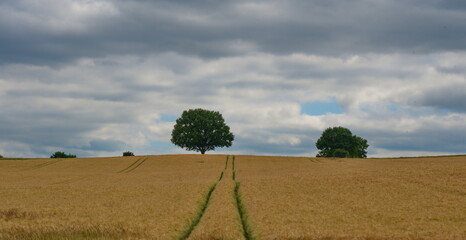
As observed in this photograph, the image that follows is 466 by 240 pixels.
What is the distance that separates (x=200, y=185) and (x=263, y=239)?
20.7 meters

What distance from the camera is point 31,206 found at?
3102cm

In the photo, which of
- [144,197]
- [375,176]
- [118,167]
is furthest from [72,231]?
[118,167]

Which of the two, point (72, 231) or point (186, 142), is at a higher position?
point (186, 142)

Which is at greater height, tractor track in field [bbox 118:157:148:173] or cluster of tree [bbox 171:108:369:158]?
cluster of tree [bbox 171:108:369:158]

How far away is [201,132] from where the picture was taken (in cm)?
11381

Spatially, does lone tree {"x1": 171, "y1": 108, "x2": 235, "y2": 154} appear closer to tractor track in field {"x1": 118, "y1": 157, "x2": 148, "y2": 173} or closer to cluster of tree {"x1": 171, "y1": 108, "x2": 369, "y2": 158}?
cluster of tree {"x1": 171, "y1": 108, "x2": 369, "y2": 158}

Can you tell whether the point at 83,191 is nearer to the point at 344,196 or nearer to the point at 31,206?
the point at 31,206

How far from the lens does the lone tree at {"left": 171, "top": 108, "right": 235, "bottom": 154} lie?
11206 cm

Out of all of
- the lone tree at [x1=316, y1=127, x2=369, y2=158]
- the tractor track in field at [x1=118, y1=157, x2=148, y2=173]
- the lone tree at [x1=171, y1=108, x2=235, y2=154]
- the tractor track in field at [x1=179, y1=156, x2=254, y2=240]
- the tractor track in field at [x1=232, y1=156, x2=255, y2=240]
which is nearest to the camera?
the tractor track in field at [x1=232, y1=156, x2=255, y2=240]

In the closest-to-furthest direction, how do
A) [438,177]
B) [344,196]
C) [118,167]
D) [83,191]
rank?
[344,196]
[83,191]
[438,177]
[118,167]

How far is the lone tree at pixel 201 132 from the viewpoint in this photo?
112 meters

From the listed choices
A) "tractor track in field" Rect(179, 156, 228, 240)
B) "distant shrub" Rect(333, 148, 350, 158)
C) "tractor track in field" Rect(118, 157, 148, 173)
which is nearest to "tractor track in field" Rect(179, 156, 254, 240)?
"tractor track in field" Rect(179, 156, 228, 240)

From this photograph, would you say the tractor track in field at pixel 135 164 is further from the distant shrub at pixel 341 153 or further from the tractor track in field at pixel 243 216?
the distant shrub at pixel 341 153

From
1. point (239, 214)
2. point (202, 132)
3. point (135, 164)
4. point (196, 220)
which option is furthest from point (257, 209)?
point (202, 132)
